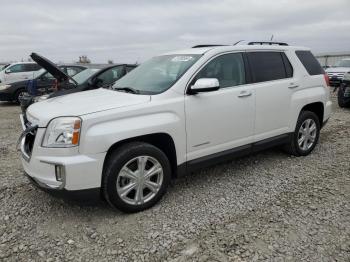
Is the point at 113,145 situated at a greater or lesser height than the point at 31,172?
greater

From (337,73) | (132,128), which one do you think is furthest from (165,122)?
(337,73)

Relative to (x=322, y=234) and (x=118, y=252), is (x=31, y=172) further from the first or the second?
(x=322, y=234)

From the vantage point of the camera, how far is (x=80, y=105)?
3514 mm

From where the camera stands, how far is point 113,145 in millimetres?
3387

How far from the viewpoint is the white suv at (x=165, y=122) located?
10.6 ft

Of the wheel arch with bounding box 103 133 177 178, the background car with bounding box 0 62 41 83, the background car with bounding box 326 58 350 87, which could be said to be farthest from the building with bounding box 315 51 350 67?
the wheel arch with bounding box 103 133 177 178

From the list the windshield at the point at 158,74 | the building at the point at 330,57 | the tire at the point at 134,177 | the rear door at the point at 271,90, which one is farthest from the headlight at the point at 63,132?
the building at the point at 330,57

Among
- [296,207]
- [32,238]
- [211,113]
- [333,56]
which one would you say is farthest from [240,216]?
[333,56]

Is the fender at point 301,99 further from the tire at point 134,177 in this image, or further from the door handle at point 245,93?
the tire at point 134,177

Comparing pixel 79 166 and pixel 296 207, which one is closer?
pixel 79 166

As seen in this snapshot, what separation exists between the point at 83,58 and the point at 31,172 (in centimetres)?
2552

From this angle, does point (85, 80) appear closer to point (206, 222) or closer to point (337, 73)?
point (206, 222)

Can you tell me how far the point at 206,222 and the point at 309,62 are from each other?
3318mm

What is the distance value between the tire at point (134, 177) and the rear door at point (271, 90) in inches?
62.8
